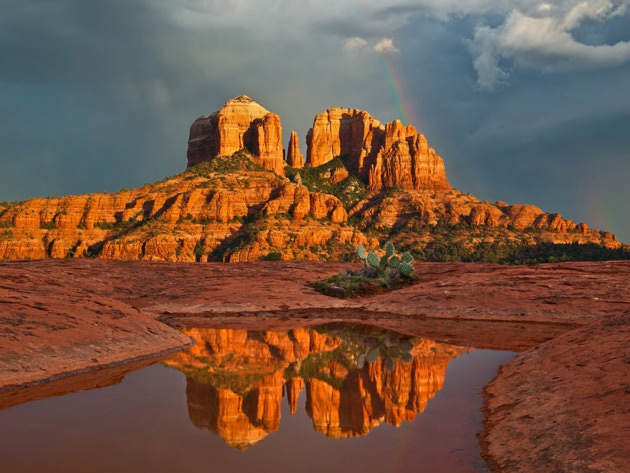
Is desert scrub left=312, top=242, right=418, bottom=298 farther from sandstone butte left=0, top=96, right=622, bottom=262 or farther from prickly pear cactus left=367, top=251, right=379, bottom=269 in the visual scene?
sandstone butte left=0, top=96, right=622, bottom=262

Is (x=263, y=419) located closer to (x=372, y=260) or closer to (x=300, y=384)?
(x=300, y=384)

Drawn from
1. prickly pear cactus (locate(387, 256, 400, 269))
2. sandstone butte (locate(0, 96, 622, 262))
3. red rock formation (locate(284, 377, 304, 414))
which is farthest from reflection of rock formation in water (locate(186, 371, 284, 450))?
sandstone butte (locate(0, 96, 622, 262))

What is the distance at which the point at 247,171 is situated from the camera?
538ft

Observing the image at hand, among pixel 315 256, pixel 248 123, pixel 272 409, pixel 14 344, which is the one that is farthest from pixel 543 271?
pixel 248 123

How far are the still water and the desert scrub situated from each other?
66.8 feet

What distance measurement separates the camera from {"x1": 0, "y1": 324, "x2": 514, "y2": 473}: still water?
26.5 feet

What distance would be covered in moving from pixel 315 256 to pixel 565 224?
75.2 meters

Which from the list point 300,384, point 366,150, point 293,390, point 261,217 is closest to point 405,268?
point 300,384

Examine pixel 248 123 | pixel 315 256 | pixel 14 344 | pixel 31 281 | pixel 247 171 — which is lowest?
pixel 14 344

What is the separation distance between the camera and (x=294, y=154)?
197 metres

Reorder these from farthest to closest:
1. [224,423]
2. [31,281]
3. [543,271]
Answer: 1. [543,271]
2. [31,281]
3. [224,423]

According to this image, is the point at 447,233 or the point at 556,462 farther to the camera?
the point at 447,233

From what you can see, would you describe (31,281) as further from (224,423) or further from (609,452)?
(609,452)

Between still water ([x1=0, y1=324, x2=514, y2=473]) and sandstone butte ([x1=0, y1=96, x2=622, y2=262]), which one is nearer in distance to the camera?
still water ([x1=0, y1=324, x2=514, y2=473])
